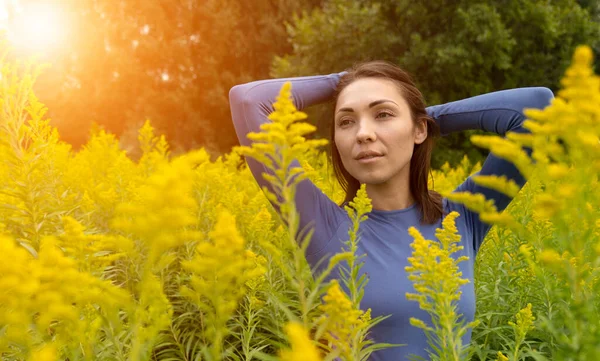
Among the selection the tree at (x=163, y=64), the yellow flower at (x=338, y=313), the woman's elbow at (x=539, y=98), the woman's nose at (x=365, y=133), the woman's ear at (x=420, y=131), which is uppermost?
the tree at (x=163, y=64)

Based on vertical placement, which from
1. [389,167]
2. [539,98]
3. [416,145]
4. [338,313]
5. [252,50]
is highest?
[252,50]

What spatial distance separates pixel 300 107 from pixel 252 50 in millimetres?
17999

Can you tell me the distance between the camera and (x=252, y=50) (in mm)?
20266

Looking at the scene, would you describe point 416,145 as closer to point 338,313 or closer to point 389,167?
point 389,167

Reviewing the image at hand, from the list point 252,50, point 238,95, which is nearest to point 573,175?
point 238,95

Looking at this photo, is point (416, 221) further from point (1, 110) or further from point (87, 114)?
point (87, 114)

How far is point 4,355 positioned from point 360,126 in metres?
1.69

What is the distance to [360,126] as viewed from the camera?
235cm

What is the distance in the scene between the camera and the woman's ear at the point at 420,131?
2.77m

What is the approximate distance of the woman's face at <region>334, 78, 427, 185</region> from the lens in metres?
2.35

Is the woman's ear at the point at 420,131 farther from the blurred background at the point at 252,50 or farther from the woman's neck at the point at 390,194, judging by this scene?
the blurred background at the point at 252,50

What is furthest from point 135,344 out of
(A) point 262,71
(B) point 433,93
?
(A) point 262,71

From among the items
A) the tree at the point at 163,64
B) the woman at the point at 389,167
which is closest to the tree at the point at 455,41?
the tree at the point at 163,64

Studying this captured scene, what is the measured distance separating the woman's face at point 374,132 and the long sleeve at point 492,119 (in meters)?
0.48
